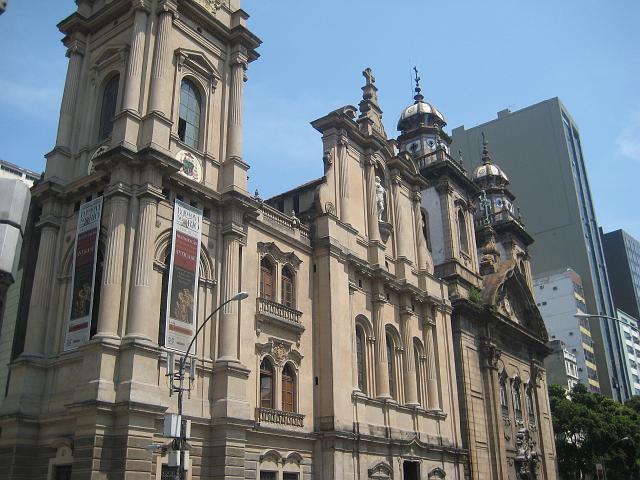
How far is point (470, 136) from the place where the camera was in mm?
116688

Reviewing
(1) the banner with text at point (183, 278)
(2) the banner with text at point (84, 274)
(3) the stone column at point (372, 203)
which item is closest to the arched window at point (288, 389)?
(1) the banner with text at point (183, 278)

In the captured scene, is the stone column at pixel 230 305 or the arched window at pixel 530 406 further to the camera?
the arched window at pixel 530 406

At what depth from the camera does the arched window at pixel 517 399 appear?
47.9 metres

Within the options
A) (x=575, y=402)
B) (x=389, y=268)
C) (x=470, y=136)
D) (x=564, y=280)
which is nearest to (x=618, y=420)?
(x=575, y=402)

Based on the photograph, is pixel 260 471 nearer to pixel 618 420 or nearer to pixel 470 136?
pixel 618 420

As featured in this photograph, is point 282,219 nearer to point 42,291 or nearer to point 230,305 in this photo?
point 230,305

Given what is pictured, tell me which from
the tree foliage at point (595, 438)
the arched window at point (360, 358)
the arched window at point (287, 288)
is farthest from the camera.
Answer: the tree foliage at point (595, 438)

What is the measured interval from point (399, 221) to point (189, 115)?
616 inches

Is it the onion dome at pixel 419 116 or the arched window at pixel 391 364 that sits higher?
the onion dome at pixel 419 116

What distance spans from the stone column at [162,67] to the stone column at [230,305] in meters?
5.67

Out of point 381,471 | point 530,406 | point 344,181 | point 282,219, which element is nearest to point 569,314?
point 530,406

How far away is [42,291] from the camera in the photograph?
81.5 feet

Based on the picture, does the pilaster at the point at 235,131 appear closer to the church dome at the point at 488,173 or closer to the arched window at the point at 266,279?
the arched window at the point at 266,279

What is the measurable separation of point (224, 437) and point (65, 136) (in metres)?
13.6
